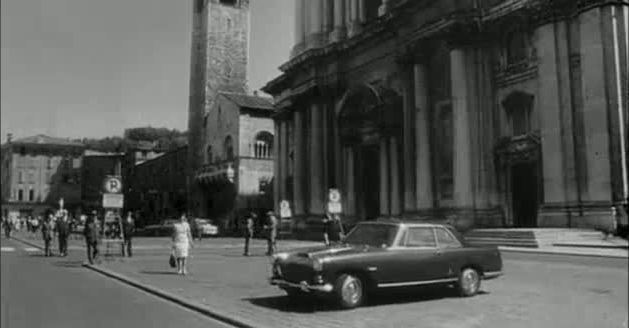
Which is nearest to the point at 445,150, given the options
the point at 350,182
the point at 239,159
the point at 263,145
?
the point at 350,182

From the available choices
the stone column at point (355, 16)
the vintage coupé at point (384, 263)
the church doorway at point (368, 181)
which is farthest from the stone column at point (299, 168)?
the vintage coupé at point (384, 263)

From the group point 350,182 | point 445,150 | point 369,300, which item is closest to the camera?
point 369,300

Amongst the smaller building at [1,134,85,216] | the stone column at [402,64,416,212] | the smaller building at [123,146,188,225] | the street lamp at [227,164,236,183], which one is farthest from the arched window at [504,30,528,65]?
the smaller building at [123,146,188,225]

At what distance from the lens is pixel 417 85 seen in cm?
3419

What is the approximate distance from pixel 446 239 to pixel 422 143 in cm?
2158

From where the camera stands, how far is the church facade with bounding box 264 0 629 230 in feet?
82.1

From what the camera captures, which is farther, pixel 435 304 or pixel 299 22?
pixel 299 22

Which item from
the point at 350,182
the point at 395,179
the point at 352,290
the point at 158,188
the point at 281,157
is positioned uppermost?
the point at 281,157

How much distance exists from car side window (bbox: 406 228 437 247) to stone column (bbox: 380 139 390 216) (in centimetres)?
2615

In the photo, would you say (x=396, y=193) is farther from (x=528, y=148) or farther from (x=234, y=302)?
(x=234, y=302)

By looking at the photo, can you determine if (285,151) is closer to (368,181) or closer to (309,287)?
(368,181)

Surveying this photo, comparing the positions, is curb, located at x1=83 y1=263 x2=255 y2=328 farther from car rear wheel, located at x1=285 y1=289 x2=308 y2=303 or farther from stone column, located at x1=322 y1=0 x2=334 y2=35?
stone column, located at x1=322 y1=0 x2=334 y2=35

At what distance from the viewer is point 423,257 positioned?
1182 centimetres

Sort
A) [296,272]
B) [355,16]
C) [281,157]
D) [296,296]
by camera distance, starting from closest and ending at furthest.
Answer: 1. [296,272]
2. [296,296]
3. [355,16]
4. [281,157]
